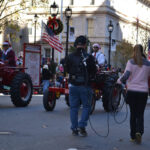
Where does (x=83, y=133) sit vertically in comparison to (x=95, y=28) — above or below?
below

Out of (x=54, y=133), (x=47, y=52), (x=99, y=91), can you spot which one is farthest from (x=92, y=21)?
(x=54, y=133)

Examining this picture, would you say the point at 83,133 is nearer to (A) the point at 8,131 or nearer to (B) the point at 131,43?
(A) the point at 8,131

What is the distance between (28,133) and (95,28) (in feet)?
207

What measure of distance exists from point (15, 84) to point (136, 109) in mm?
6759

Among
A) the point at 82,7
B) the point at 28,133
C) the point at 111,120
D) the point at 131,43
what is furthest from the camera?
the point at 82,7

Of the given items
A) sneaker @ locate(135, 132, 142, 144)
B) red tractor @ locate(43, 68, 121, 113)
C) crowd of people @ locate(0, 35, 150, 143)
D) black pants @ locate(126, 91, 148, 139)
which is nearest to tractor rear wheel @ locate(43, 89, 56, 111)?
red tractor @ locate(43, 68, 121, 113)

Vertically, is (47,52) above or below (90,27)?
below

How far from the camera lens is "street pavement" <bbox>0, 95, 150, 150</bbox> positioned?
348 inches

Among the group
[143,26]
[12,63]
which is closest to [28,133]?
[12,63]

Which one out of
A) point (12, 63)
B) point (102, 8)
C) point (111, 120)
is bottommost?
point (111, 120)

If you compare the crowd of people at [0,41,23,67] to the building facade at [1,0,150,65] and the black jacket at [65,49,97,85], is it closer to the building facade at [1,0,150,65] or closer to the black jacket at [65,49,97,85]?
the black jacket at [65,49,97,85]

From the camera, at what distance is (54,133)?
10438mm

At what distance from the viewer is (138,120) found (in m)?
9.57

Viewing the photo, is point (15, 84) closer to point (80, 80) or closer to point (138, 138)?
point (80, 80)
